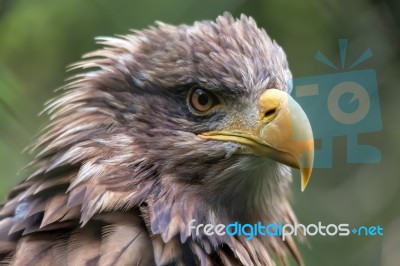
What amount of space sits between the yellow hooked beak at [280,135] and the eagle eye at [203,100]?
0.05 m

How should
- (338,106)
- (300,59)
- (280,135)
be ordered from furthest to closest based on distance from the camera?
(300,59) → (338,106) → (280,135)

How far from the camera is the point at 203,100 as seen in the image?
4.16ft

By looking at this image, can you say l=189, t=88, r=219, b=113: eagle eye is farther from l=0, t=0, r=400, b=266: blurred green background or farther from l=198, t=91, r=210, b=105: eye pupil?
l=0, t=0, r=400, b=266: blurred green background

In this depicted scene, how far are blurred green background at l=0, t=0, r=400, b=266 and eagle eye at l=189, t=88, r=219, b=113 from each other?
0.39 metres

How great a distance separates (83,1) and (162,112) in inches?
25.9

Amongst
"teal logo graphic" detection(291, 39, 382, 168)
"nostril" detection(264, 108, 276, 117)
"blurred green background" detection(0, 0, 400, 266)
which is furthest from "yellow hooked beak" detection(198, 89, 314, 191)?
"blurred green background" detection(0, 0, 400, 266)

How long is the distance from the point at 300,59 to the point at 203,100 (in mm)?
624

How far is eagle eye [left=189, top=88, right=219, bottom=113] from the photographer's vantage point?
126 centimetres

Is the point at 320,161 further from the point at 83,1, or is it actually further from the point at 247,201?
the point at 83,1

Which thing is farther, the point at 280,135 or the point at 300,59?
the point at 300,59

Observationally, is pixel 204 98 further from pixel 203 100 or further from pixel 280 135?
pixel 280 135

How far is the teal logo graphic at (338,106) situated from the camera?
133 cm

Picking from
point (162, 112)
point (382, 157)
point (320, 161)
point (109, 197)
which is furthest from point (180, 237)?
point (382, 157)

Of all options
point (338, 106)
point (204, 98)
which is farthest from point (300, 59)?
point (204, 98)
